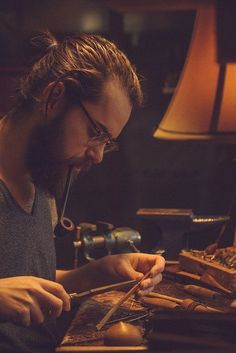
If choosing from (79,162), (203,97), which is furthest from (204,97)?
(79,162)

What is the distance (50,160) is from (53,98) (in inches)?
9.1

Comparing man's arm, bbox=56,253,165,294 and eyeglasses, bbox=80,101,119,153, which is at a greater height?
eyeglasses, bbox=80,101,119,153

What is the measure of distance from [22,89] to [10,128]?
176mm

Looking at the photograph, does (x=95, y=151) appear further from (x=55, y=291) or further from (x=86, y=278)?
(x=55, y=291)

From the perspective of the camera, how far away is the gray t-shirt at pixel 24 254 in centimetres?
209

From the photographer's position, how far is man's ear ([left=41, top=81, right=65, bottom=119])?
2140 mm

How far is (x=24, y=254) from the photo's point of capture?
2170 millimetres

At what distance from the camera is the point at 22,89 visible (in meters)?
2.26

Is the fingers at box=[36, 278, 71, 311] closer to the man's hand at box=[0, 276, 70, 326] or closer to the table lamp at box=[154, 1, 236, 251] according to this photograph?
the man's hand at box=[0, 276, 70, 326]

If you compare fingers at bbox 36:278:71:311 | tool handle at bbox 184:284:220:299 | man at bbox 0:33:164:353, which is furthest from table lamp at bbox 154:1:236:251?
fingers at bbox 36:278:71:311

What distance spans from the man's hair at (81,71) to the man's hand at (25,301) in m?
0.75

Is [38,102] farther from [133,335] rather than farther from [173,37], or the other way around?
[173,37]

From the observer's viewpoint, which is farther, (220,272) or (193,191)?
(193,191)

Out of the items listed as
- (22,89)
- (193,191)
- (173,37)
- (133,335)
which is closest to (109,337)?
(133,335)
